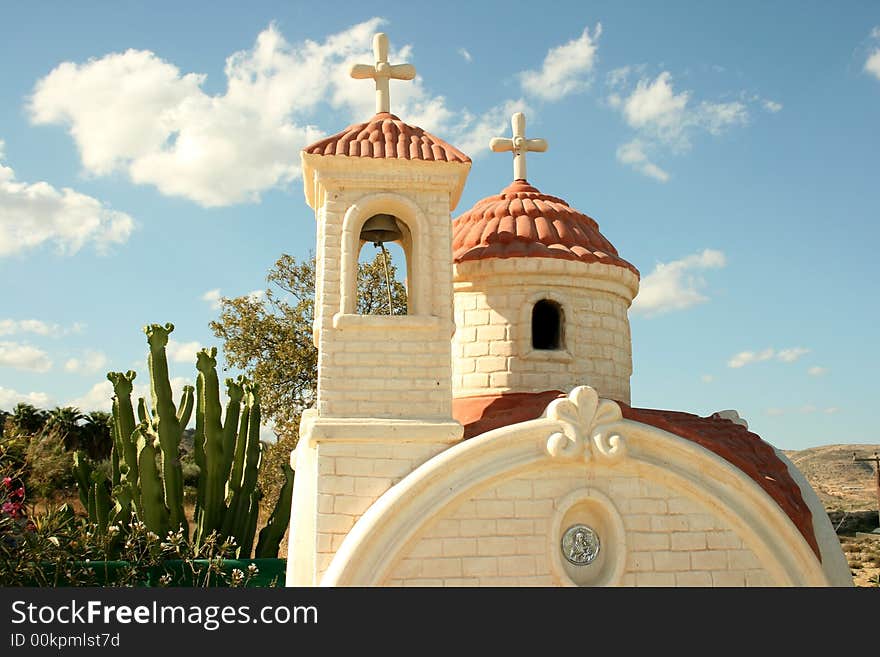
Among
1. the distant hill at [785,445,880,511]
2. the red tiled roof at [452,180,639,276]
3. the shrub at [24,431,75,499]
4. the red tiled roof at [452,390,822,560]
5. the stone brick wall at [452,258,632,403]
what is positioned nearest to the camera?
the red tiled roof at [452,390,822,560]

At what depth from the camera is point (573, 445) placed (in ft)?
24.7

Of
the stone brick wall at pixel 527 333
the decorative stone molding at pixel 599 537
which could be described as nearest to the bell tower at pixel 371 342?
the decorative stone molding at pixel 599 537

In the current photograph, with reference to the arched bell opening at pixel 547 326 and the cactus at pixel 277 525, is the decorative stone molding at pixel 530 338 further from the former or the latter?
the cactus at pixel 277 525

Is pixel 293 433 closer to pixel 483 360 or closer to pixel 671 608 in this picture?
pixel 483 360

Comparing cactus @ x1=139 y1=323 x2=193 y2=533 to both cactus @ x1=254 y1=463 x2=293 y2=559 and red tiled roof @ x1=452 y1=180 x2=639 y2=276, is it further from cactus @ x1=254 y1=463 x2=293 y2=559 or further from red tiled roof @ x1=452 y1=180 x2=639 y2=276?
red tiled roof @ x1=452 y1=180 x2=639 y2=276

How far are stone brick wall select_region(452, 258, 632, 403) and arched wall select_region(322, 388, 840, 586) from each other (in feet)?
6.44

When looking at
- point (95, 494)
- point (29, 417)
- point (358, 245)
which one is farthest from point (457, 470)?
point (29, 417)

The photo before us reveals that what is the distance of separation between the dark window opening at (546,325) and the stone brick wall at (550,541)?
2.65m

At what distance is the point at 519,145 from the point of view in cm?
1120

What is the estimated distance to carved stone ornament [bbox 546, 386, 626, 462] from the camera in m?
7.51

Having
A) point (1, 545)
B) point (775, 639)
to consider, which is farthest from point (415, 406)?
point (1, 545)

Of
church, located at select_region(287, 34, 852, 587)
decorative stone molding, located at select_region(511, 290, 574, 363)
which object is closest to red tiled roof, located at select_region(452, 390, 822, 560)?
church, located at select_region(287, 34, 852, 587)

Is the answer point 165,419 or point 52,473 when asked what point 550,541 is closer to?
point 165,419

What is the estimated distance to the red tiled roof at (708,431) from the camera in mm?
7980
